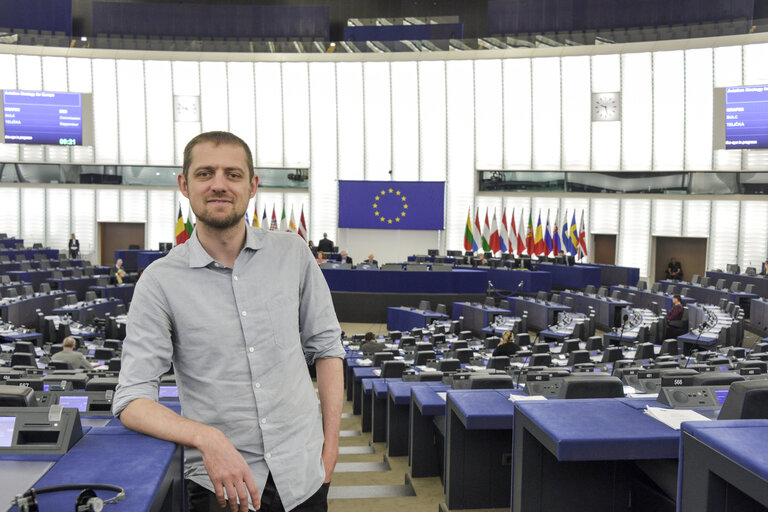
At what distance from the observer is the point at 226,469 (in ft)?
5.22

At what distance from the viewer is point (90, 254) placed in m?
28.0

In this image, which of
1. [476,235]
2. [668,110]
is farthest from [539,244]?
[668,110]

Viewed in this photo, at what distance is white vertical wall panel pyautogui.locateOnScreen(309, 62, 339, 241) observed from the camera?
27.4m

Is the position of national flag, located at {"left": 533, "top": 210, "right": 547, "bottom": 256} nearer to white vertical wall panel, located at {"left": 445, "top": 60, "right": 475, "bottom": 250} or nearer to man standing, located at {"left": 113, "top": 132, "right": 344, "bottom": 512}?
white vertical wall panel, located at {"left": 445, "top": 60, "right": 475, "bottom": 250}

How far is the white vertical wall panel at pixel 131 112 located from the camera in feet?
88.6

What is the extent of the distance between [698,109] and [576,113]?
163 inches

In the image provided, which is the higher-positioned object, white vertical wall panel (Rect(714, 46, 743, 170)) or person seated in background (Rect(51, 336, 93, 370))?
white vertical wall panel (Rect(714, 46, 743, 170))

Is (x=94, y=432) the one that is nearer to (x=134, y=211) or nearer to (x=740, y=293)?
(x=740, y=293)

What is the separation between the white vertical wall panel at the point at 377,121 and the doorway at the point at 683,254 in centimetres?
1060

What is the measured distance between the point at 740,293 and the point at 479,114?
13058 mm

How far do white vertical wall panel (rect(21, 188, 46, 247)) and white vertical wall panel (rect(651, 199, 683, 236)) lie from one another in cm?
2346

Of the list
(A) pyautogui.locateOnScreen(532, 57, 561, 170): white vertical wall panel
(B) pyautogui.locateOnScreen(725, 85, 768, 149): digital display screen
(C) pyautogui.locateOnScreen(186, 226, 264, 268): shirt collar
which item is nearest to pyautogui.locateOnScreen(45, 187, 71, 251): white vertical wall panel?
(A) pyautogui.locateOnScreen(532, 57, 561, 170): white vertical wall panel

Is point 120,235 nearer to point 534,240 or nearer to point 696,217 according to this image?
point 534,240

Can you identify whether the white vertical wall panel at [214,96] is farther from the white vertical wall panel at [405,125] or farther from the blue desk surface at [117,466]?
the blue desk surface at [117,466]
